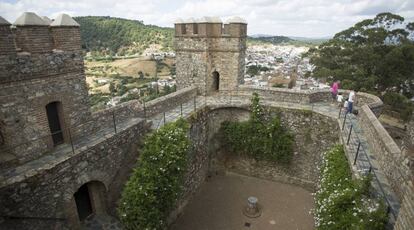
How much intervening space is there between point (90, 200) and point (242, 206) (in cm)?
568

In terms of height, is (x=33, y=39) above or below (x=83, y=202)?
above

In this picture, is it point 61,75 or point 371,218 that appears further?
point 61,75

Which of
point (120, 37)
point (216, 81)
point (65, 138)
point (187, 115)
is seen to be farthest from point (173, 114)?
point (120, 37)

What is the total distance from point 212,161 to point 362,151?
21.4 feet

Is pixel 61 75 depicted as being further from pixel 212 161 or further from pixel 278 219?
pixel 278 219

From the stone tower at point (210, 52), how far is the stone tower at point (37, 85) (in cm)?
658

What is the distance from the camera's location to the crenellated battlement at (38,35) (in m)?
5.39

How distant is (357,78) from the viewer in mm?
16781

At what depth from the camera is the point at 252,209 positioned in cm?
980

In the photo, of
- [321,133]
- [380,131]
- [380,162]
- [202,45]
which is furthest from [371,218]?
[202,45]

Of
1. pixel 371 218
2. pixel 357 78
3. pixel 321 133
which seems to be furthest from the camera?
pixel 357 78

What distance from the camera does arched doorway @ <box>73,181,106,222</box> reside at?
7.20 meters

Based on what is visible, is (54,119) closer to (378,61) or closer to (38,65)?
(38,65)

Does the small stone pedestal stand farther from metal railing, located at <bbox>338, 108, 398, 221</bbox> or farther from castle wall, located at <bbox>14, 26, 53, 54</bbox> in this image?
castle wall, located at <bbox>14, 26, 53, 54</bbox>
